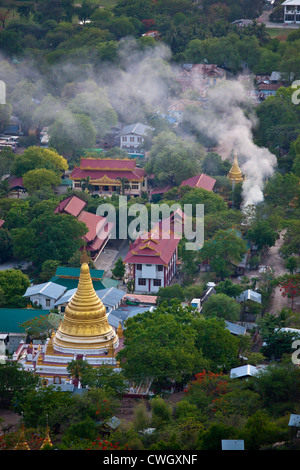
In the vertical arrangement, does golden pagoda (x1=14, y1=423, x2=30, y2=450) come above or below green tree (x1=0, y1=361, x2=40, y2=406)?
below

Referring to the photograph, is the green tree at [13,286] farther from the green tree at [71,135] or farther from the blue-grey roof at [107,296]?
the green tree at [71,135]

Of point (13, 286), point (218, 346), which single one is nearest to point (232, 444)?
point (218, 346)

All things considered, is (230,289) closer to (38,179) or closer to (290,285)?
(290,285)

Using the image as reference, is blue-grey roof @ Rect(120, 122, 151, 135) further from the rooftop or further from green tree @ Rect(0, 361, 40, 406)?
green tree @ Rect(0, 361, 40, 406)

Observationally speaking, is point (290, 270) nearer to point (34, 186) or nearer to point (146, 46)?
point (34, 186)

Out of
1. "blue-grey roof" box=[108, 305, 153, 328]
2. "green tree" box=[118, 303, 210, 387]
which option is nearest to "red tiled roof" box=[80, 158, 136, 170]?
"blue-grey roof" box=[108, 305, 153, 328]

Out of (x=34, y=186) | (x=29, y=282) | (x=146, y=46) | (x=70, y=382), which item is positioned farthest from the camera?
(x=146, y=46)

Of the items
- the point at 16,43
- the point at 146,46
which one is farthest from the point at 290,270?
the point at 16,43
